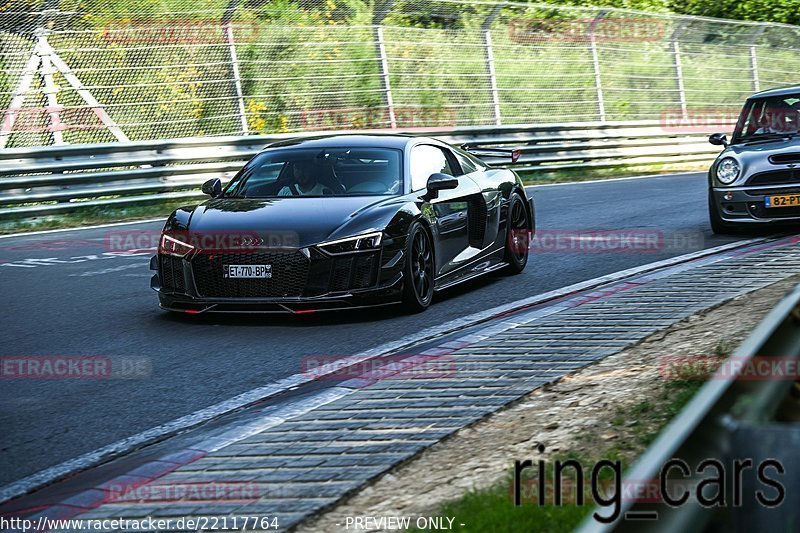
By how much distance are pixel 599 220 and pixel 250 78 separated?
24.1 feet

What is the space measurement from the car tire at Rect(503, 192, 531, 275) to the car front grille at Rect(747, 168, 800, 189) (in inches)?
122

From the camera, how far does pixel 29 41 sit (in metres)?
17.1

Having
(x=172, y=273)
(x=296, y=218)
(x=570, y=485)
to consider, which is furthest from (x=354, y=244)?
(x=570, y=485)

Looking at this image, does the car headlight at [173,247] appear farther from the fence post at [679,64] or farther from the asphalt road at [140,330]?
the fence post at [679,64]

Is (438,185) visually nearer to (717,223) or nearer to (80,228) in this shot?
(717,223)

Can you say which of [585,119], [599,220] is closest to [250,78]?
[599,220]

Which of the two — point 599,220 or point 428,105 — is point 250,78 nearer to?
point 428,105

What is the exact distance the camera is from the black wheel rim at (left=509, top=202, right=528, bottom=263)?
434 inches

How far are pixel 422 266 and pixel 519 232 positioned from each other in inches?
89.9

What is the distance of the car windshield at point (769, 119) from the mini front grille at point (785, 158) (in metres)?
0.67

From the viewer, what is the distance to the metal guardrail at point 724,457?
2.36 meters
